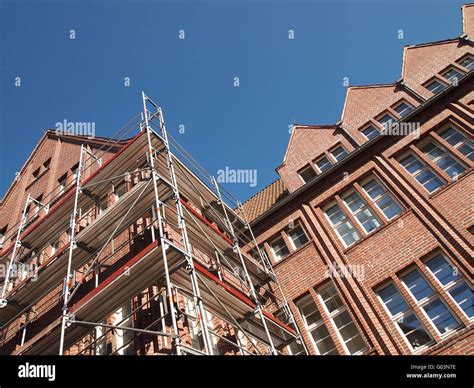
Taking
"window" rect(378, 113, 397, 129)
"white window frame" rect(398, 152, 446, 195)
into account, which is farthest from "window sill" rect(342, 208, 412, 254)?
"window" rect(378, 113, 397, 129)

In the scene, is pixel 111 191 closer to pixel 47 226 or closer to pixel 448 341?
pixel 47 226

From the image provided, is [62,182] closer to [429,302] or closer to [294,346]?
[294,346]

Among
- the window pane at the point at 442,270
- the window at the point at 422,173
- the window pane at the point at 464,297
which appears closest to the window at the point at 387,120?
the window at the point at 422,173

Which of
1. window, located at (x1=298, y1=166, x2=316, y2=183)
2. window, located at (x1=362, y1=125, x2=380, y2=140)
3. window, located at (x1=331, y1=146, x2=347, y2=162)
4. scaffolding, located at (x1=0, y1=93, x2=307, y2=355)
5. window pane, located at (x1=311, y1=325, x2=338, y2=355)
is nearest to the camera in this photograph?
scaffolding, located at (x1=0, y1=93, x2=307, y2=355)

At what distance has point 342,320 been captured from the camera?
12.2m

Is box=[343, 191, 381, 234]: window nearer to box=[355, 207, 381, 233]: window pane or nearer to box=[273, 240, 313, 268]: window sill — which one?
box=[355, 207, 381, 233]: window pane

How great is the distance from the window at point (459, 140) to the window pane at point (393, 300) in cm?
457

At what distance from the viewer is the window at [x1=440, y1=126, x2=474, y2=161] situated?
42.8 ft

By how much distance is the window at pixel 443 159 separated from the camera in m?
12.9

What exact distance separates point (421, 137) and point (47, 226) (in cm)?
1216

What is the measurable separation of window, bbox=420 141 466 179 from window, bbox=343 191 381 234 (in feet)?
8.10

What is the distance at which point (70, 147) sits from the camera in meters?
19.9
